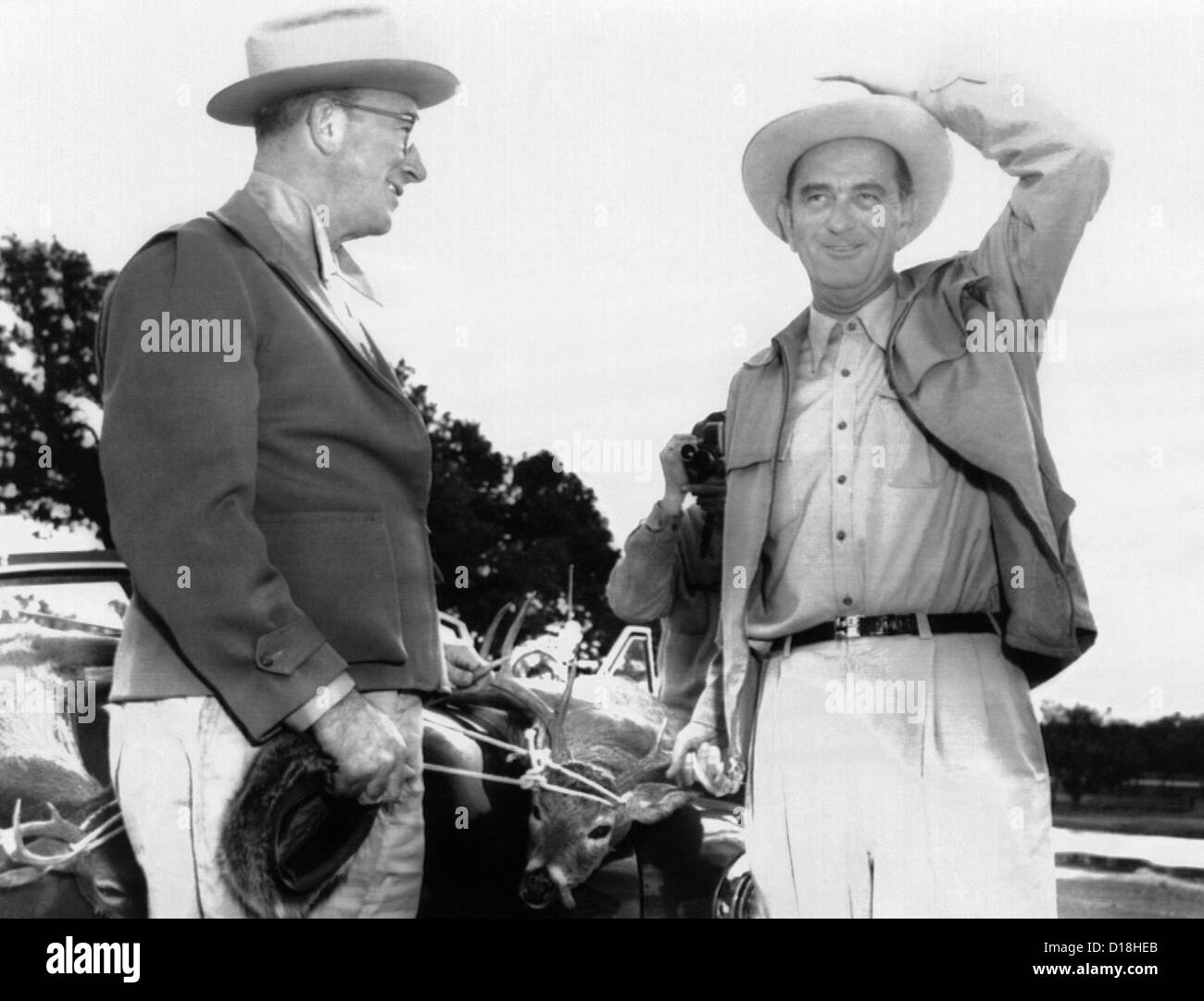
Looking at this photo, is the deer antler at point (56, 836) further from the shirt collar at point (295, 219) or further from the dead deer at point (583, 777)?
the shirt collar at point (295, 219)

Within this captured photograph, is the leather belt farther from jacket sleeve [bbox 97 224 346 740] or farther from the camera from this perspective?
jacket sleeve [bbox 97 224 346 740]

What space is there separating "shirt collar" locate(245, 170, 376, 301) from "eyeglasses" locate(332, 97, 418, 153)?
23 centimetres

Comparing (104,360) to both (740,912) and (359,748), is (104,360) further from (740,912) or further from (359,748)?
(740,912)

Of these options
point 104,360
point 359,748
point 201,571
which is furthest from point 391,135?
point 359,748

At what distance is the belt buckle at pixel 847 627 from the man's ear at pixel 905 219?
2.87 feet

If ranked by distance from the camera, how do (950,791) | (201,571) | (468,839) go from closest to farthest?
(201,571)
(950,791)
(468,839)

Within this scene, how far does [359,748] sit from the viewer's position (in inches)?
156

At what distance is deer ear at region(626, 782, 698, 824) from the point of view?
459 centimetres

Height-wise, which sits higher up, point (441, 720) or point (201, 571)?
point (201, 571)

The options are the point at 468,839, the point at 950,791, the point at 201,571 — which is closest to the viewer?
the point at 201,571

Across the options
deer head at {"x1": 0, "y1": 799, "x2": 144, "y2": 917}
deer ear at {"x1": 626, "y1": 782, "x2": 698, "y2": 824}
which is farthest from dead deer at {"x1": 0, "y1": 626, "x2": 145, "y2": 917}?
deer ear at {"x1": 626, "y1": 782, "x2": 698, "y2": 824}

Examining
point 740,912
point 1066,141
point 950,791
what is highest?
point 1066,141

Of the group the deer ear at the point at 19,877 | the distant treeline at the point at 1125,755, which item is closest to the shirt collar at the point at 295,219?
the deer ear at the point at 19,877

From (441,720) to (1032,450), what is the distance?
150 centimetres
